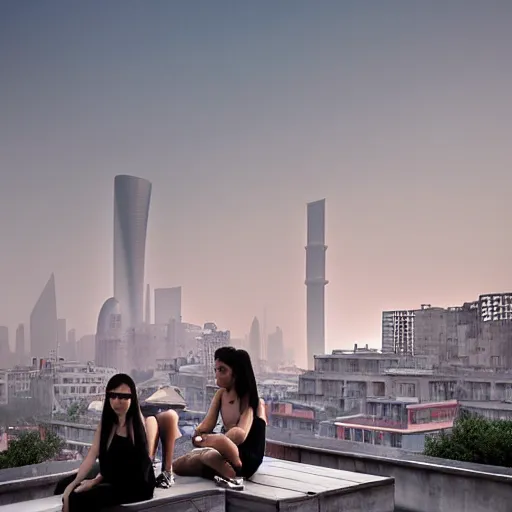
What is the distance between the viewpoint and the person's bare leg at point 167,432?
3.69 meters

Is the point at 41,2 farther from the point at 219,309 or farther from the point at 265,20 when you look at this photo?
the point at 219,309

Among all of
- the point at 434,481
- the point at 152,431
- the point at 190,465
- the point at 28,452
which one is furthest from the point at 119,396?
the point at 28,452

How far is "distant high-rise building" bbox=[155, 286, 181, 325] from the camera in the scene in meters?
11.6

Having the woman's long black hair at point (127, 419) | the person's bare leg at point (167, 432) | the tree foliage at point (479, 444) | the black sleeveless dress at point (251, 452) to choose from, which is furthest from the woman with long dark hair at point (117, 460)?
the tree foliage at point (479, 444)

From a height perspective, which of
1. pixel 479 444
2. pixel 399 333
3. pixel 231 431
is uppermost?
pixel 399 333

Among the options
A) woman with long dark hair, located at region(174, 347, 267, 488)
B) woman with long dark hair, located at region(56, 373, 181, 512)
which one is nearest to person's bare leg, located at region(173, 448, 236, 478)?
woman with long dark hair, located at region(174, 347, 267, 488)

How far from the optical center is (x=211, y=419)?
12.9 ft

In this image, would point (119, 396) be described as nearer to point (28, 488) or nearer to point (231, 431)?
point (231, 431)

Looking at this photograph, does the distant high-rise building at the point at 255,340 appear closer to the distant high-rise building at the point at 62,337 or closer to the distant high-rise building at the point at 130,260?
the distant high-rise building at the point at 130,260

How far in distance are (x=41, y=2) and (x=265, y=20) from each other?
296cm

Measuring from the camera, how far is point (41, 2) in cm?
953

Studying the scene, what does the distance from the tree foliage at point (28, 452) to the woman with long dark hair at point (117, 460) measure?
2838 millimetres

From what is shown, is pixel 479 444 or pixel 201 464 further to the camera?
pixel 479 444

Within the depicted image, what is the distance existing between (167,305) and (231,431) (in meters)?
8.00
